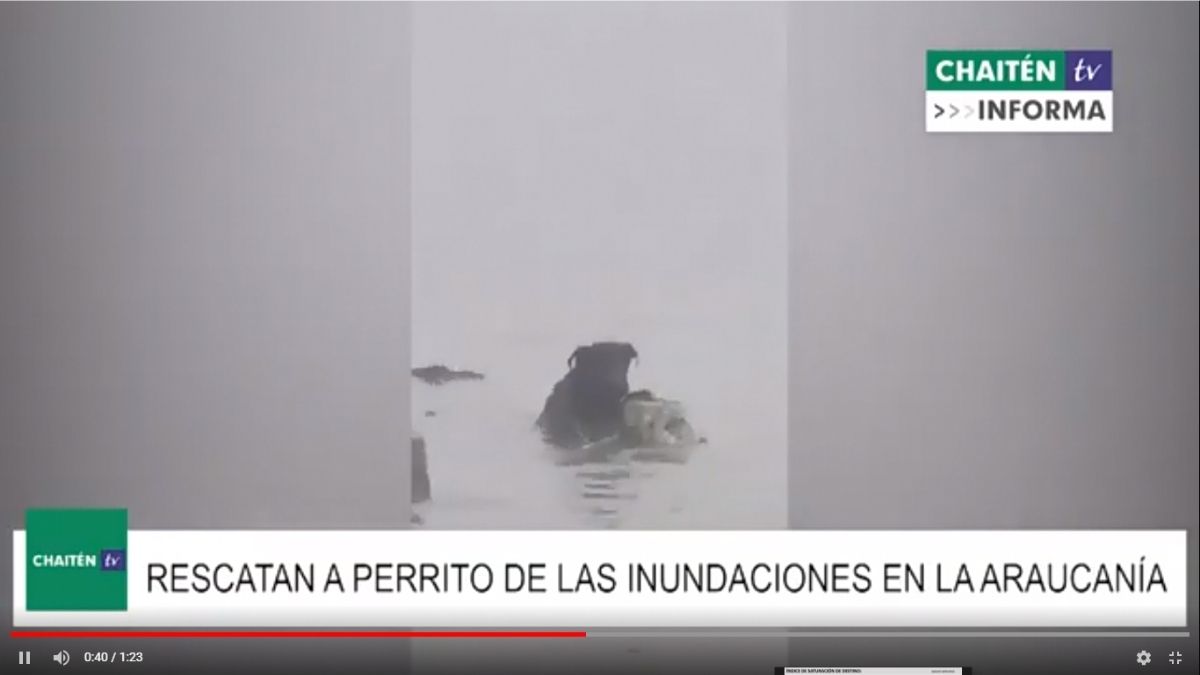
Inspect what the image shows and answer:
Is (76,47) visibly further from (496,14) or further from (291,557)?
(291,557)

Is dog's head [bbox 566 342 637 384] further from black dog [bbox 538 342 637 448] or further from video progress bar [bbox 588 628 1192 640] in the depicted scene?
video progress bar [bbox 588 628 1192 640]

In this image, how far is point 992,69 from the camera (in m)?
1.59

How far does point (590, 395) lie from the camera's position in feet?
5.27

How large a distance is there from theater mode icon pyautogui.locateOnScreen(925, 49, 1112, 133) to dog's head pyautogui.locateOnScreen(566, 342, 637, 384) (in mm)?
564

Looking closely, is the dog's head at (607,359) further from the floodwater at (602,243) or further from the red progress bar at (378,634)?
the red progress bar at (378,634)

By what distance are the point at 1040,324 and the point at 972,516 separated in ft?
0.99

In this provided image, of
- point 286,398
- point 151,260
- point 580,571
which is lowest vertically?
point 580,571

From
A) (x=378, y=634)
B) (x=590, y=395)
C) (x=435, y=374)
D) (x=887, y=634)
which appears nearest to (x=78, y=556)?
(x=378, y=634)

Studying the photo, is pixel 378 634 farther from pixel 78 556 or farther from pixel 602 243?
pixel 602 243

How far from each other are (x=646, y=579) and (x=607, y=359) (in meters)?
0.34

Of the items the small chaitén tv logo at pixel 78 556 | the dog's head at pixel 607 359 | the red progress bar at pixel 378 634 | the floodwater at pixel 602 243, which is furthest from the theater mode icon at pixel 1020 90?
the small chaitén tv logo at pixel 78 556

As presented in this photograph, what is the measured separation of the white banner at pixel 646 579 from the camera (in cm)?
160

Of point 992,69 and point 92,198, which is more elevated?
point 992,69

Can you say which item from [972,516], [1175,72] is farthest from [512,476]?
[1175,72]
